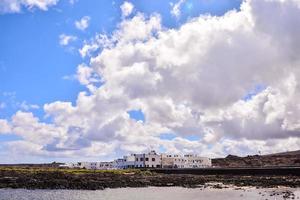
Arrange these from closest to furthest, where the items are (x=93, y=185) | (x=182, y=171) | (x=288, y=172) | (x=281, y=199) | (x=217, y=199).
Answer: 1. (x=281, y=199)
2. (x=217, y=199)
3. (x=93, y=185)
4. (x=288, y=172)
5. (x=182, y=171)

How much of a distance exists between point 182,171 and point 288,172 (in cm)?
4104

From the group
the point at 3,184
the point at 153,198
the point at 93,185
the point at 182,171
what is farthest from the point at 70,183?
the point at 182,171

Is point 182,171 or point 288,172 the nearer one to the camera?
point 288,172

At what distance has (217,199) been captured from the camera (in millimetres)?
54750

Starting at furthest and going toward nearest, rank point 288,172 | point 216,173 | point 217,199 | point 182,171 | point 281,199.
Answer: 1. point 182,171
2. point 216,173
3. point 288,172
4. point 217,199
5. point 281,199

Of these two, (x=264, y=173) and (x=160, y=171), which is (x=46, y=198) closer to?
(x=264, y=173)

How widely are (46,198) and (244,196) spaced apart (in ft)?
77.1

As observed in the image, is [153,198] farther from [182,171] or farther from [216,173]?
[182,171]

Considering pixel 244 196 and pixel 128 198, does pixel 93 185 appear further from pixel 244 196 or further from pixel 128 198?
pixel 244 196

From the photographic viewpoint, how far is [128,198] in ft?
176

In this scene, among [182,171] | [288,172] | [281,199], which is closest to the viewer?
[281,199]

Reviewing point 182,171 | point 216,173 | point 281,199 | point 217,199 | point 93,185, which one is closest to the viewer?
point 281,199

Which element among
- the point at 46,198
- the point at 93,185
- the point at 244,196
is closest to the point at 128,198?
the point at 46,198

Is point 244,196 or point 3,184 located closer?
point 244,196
